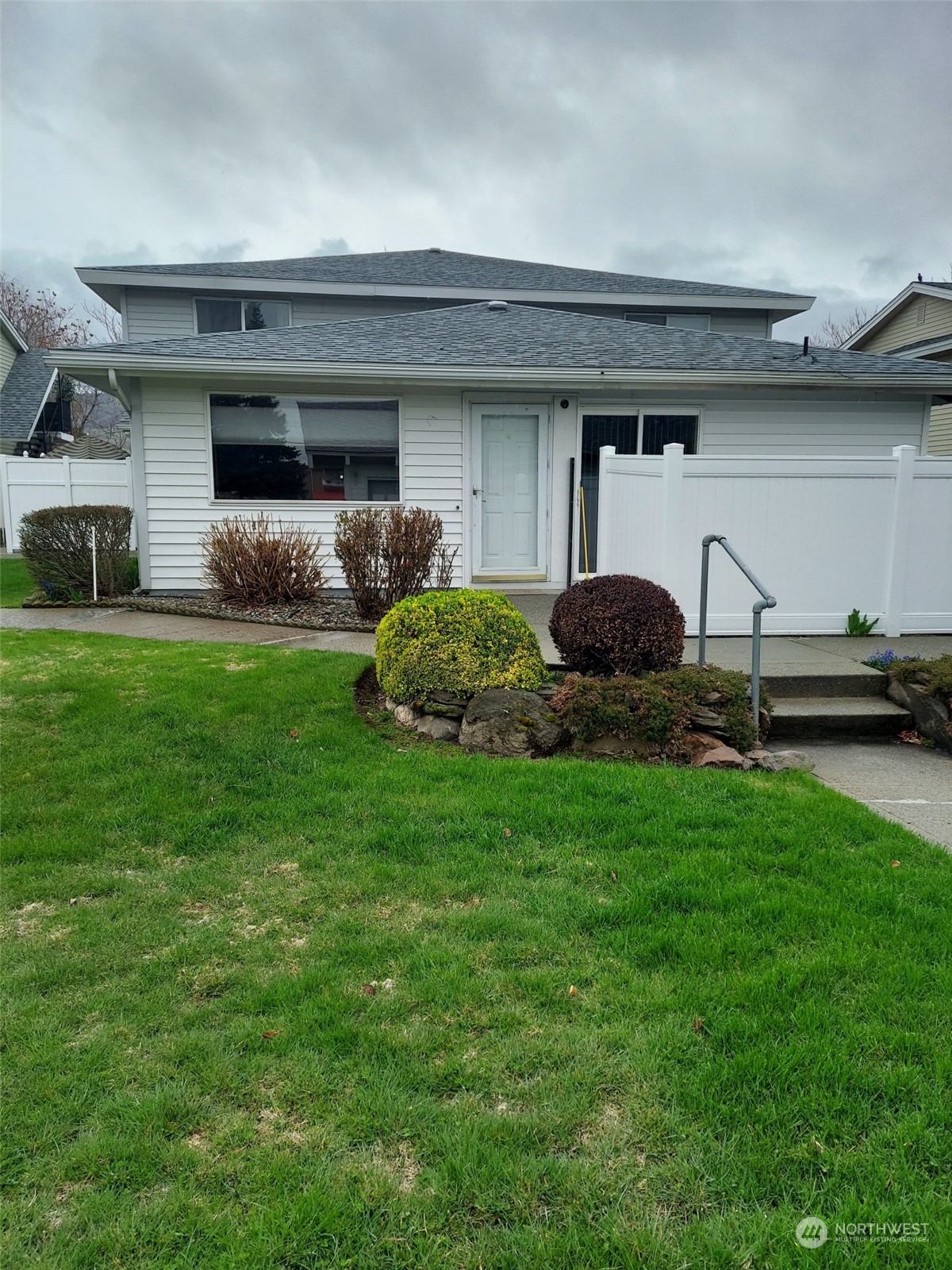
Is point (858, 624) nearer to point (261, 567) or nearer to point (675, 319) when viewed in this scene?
point (261, 567)

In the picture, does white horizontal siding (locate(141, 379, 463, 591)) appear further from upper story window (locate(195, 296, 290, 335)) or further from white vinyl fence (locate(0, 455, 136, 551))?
upper story window (locate(195, 296, 290, 335))

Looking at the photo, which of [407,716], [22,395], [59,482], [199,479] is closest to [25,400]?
[22,395]

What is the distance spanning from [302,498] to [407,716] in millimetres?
5704

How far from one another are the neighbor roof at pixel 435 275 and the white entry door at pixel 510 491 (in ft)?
21.2

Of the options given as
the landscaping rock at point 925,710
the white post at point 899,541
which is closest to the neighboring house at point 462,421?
the white post at point 899,541

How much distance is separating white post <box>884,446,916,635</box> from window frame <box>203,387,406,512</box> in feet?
18.3

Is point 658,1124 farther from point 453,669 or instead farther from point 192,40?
point 192,40

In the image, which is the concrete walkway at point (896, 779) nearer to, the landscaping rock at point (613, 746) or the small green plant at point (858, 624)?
the landscaping rock at point (613, 746)

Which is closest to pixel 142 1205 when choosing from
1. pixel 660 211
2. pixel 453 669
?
pixel 453 669

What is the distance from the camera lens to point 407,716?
5297 mm

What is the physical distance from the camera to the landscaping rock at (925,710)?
16.9 feet

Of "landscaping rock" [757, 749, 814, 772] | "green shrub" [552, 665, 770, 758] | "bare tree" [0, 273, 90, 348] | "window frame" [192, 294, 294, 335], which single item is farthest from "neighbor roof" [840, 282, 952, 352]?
"bare tree" [0, 273, 90, 348]

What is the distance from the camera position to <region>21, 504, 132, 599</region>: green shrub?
9.59 metres

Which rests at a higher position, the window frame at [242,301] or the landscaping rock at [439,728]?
the window frame at [242,301]
